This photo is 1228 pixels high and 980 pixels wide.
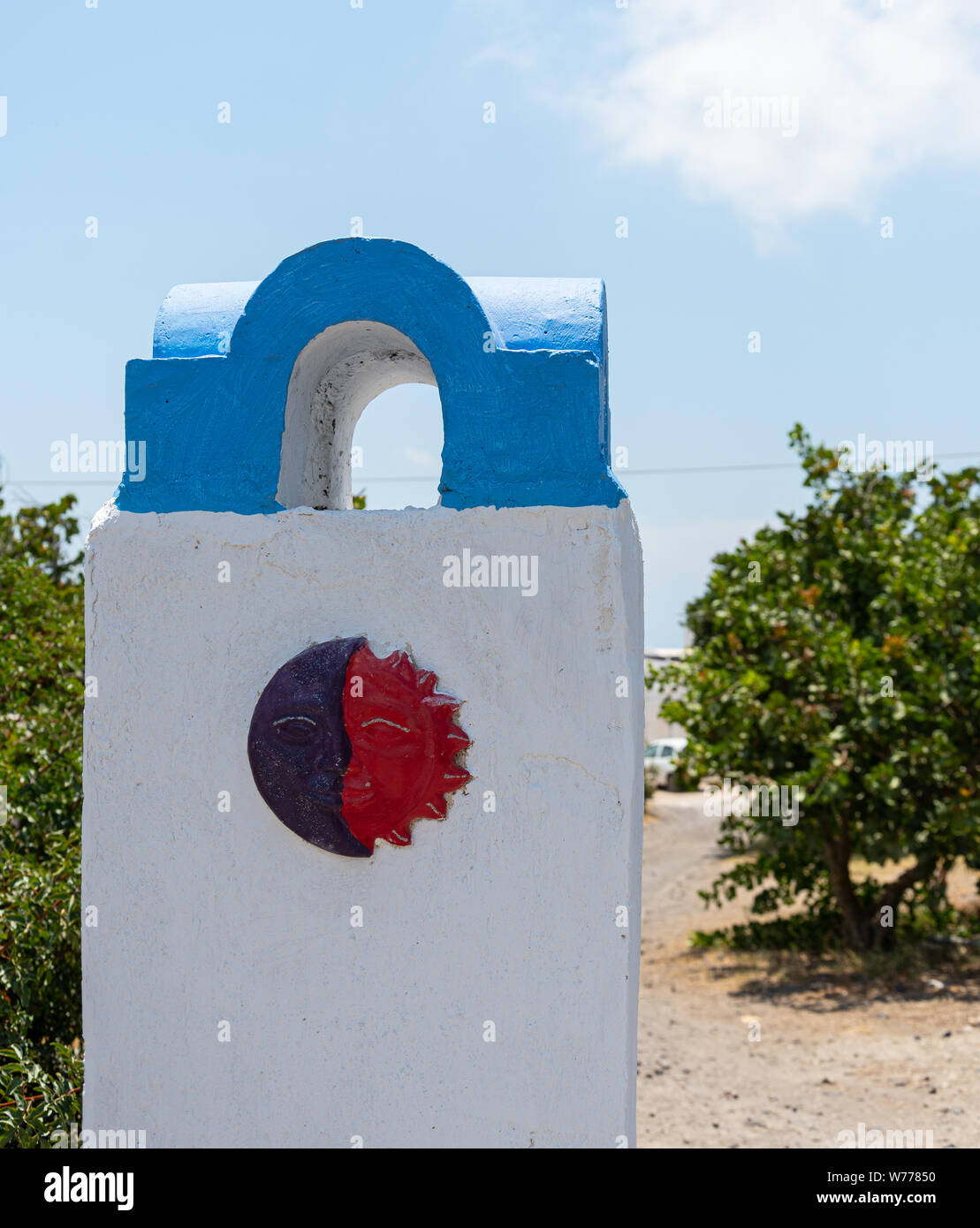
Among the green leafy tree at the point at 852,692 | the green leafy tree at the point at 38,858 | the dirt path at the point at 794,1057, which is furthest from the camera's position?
the green leafy tree at the point at 852,692

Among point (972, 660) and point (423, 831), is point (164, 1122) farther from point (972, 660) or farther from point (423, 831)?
point (972, 660)

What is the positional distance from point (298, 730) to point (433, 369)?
841 millimetres

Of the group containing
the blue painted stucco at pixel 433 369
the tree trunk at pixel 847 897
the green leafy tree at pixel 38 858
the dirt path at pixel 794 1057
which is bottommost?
the dirt path at pixel 794 1057

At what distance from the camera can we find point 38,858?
14.1ft

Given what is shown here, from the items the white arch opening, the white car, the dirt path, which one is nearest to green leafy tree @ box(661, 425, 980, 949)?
the dirt path

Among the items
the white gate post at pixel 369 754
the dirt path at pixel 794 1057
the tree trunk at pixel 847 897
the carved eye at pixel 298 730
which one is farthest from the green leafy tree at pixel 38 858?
the tree trunk at pixel 847 897

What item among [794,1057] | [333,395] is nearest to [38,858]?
[333,395]

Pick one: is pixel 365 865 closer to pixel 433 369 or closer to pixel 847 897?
pixel 433 369

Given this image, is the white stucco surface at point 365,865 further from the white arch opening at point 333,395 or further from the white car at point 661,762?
the white car at point 661,762

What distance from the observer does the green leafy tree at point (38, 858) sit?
341 cm

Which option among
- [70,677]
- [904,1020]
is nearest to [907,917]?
[904,1020]

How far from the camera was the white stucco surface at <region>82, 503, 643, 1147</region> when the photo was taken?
235 centimetres

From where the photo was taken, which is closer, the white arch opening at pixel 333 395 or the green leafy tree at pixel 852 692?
the white arch opening at pixel 333 395

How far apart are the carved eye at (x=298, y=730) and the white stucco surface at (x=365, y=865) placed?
0.14 metres
